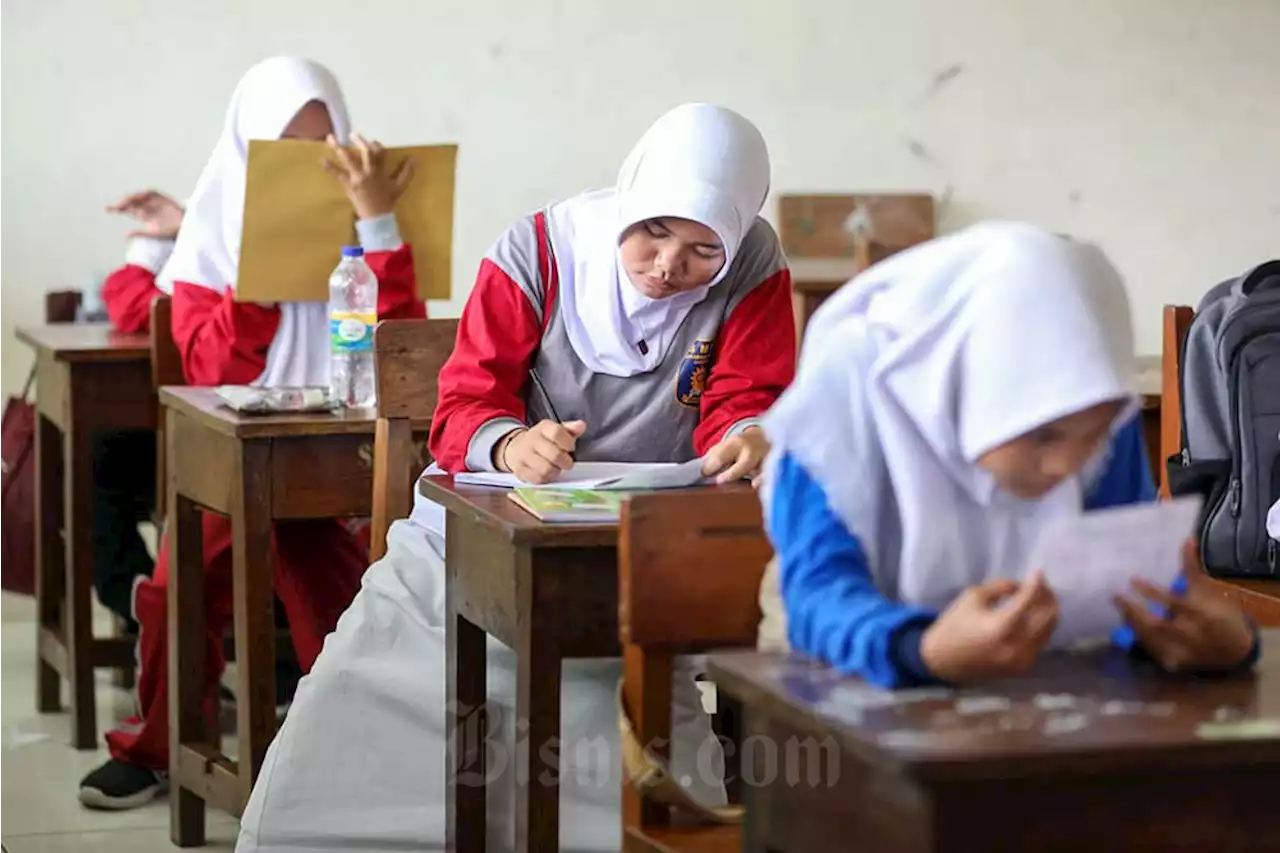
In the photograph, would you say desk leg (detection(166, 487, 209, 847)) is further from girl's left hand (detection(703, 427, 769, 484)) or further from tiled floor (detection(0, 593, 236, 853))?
girl's left hand (detection(703, 427, 769, 484))

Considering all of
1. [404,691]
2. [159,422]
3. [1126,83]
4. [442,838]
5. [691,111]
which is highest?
[1126,83]

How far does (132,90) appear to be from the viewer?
4961mm

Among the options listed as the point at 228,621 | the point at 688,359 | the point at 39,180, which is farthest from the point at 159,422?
the point at 688,359

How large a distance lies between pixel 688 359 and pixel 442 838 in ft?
2.31

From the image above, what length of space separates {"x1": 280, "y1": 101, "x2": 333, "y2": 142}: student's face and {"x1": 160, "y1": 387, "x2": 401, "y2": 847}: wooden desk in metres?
0.74

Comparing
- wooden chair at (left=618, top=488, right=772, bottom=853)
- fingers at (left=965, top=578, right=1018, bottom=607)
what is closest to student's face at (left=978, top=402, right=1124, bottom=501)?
fingers at (left=965, top=578, right=1018, bottom=607)

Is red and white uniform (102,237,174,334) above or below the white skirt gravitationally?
above

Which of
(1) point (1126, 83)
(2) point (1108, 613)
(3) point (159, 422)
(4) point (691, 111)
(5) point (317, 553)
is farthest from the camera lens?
(1) point (1126, 83)

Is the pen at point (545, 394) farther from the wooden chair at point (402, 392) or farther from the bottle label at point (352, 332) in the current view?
the bottle label at point (352, 332)

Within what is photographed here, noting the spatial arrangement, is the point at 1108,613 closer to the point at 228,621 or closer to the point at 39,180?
the point at 228,621

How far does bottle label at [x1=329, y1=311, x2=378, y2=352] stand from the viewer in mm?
3213

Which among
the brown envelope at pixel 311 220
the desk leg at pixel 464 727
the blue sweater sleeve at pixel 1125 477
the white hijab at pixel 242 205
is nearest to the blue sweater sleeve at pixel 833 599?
the blue sweater sleeve at pixel 1125 477

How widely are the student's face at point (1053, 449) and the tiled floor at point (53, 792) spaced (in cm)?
209

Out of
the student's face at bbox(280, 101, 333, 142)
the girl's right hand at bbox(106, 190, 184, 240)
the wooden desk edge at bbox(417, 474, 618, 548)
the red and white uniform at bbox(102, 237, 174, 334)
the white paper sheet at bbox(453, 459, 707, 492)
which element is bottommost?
the wooden desk edge at bbox(417, 474, 618, 548)
